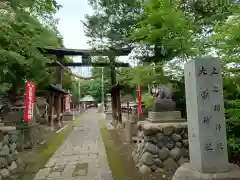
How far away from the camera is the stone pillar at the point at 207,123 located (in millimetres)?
3650

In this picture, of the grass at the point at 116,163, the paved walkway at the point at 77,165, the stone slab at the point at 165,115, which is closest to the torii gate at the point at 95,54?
the grass at the point at 116,163

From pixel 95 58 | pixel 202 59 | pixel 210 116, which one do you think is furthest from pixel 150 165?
pixel 95 58

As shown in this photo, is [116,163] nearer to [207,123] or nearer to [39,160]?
[39,160]

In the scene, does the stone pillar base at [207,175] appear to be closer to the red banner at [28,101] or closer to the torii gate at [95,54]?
the red banner at [28,101]

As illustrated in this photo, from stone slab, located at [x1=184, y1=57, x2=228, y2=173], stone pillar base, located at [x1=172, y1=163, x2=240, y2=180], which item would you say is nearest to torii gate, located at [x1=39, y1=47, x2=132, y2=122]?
stone slab, located at [x1=184, y1=57, x2=228, y2=173]

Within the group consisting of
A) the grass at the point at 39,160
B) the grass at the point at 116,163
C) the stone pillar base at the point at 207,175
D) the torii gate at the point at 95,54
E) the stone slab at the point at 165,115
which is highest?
the torii gate at the point at 95,54

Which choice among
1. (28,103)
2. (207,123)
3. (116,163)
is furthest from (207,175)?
(28,103)

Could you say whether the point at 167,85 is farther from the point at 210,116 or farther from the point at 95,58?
the point at 95,58

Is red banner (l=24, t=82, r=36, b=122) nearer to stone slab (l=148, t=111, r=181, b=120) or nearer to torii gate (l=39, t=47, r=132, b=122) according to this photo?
torii gate (l=39, t=47, r=132, b=122)

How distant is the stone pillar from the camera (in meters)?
3.65

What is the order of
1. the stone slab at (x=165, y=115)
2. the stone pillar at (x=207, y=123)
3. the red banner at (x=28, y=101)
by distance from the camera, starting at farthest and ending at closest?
1. the red banner at (x=28, y=101)
2. the stone slab at (x=165, y=115)
3. the stone pillar at (x=207, y=123)

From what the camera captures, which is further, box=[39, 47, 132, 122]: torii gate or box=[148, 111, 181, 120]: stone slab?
box=[39, 47, 132, 122]: torii gate

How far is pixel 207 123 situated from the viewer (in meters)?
3.73

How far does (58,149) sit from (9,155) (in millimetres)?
2991
